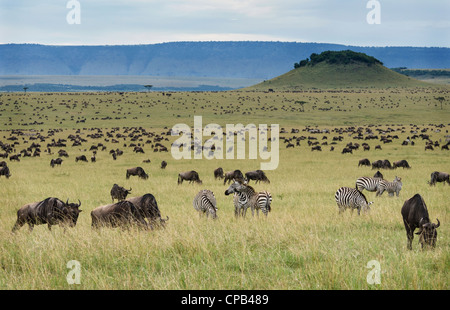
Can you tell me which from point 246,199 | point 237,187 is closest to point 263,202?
point 246,199

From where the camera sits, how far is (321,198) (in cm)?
2055

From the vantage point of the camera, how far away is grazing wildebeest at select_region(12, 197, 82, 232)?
12.6 metres

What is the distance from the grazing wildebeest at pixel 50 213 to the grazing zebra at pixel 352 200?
28.3ft

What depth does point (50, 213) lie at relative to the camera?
12703mm

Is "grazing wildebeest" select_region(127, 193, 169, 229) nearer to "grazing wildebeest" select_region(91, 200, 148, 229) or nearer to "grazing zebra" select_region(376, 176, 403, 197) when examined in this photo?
"grazing wildebeest" select_region(91, 200, 148, 229)

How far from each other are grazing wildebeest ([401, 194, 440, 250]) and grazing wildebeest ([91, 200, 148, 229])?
19.7 feet

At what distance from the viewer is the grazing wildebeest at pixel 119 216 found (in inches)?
462

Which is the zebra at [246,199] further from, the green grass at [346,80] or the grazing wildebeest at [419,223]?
the green grass at [346,80]

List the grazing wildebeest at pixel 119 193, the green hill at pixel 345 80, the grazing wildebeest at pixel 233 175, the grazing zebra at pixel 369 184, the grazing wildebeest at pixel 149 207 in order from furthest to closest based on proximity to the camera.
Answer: the green hill at pixel 345 80 < the grazing wildebeest at pixel 233 175 < the grazing zebra at pixel 369 184 < the grazing wildebeest at pixel 119 193 < the grazing wildebeest at pixel 149 207

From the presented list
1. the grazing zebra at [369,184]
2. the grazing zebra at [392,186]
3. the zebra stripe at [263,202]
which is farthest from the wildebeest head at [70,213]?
the grazing zebra at [392,186]

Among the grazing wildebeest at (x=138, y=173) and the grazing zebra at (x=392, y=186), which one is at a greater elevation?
the grazing wildebeest at (x=138, y=173)

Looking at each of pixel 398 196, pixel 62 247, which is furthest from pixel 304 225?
pixel 398 196

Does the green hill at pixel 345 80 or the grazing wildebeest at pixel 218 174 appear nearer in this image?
the grazing wildebeest at pixel 218 174

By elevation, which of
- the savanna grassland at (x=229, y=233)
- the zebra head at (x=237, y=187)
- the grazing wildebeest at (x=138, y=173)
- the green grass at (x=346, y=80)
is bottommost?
the savanna grassland at (x=229, y=233)
